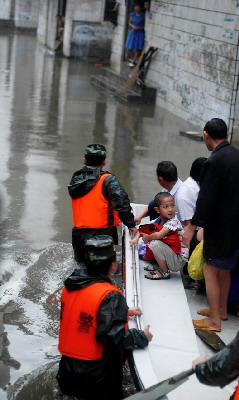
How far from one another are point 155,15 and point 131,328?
1661 cm

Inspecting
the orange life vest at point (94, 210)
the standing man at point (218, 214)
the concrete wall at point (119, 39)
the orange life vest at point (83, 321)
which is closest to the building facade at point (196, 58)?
the concrete wall at point (119, 39)

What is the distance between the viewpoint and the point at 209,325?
5.76 metres

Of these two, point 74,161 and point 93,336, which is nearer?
point 93,336

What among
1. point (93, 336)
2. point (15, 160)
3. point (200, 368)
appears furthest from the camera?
point (15, 160)

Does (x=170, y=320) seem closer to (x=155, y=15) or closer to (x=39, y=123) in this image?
(x=39, y=123)

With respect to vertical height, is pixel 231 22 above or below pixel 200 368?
above

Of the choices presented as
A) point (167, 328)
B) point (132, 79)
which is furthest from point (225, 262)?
point (132, 79)

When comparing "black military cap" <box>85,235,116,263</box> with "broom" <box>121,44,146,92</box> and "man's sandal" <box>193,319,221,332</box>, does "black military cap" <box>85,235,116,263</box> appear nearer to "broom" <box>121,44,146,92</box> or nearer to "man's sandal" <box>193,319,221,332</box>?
"man's sandal" <box>193,319,221,332</box>

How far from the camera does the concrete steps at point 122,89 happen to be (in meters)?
19.6

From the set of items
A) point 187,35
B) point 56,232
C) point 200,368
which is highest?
point 187,35

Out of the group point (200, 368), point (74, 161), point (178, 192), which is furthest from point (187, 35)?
point (200, 368)

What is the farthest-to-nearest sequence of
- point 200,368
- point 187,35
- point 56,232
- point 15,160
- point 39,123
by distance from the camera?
point 187,35, point 39,123, point 15,160, point 56,232, point 200,368

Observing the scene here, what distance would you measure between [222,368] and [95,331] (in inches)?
45.1

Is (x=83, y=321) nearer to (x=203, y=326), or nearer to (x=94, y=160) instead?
(x=203, y=326)
